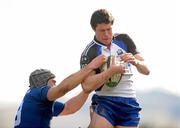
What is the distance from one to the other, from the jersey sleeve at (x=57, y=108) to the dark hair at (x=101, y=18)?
1.87 meters

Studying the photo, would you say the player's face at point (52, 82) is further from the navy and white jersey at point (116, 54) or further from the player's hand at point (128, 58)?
the player's hand at point (128, 58)

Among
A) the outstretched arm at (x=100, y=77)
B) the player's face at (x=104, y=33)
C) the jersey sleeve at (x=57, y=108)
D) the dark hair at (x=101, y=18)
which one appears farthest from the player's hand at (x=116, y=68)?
the jersey sleeve at (x=57, y=108)

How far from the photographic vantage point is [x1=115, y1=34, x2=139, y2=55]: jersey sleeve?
11.4 metres

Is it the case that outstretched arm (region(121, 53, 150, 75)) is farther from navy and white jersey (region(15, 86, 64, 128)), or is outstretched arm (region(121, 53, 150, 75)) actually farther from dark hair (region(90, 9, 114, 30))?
navy and white jersey (region(15, 86, 64, 128))

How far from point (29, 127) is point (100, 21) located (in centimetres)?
200

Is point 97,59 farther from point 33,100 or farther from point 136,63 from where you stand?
point 33,100

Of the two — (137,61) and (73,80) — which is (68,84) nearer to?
(73,80)

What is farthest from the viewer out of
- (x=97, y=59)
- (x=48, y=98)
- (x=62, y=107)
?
(x=62, y=107)

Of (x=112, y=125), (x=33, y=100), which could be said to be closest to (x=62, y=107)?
(x=33, y=100)

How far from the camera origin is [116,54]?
11.2 meters

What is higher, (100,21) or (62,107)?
(100,21)

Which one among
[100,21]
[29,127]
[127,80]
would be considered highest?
[100,21]

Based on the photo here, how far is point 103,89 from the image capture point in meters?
11.3

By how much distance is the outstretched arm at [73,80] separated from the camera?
35.9 feet
